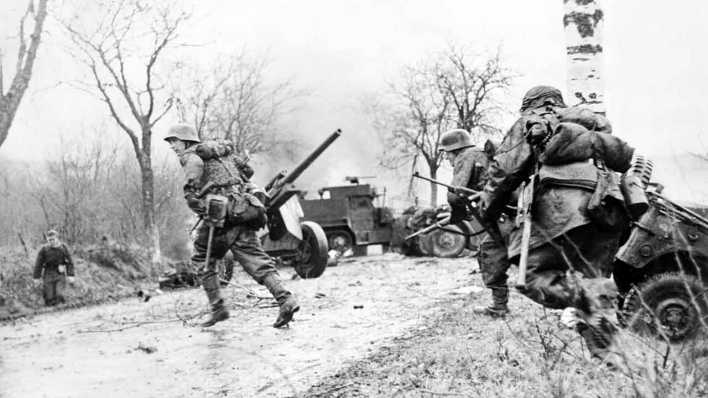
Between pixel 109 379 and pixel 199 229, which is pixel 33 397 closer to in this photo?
Answer: pixel 109 379

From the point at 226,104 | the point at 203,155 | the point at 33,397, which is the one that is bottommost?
the point at 33,397

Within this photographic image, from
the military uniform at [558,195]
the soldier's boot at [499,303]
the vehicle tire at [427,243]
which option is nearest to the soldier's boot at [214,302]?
the soldier's boot at [499,303]

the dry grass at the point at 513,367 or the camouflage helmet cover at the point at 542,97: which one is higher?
the camouflage helmet cover at the point at 542,97

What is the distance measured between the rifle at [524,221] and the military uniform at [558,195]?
46mm

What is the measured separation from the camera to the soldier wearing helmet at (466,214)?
6.67 m

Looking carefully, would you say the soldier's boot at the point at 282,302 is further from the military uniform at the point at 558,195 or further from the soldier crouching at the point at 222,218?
the military uniform at the point at 558,195

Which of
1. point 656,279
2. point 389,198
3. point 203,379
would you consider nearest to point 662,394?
point 656,279

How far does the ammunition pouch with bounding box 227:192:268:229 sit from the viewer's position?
6922 millimetres

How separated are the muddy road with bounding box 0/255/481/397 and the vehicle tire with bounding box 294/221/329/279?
1.11 ft

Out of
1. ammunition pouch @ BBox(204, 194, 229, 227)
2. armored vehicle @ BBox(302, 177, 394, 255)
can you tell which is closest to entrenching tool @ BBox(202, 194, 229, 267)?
ammunition pouch @ BBox(204, 194, 229, 227)

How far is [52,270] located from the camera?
13758mm

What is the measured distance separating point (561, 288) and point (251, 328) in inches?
149

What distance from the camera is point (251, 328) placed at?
716cm

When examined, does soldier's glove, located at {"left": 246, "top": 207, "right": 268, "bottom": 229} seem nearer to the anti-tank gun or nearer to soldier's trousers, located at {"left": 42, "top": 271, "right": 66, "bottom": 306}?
the anti-tank gun
